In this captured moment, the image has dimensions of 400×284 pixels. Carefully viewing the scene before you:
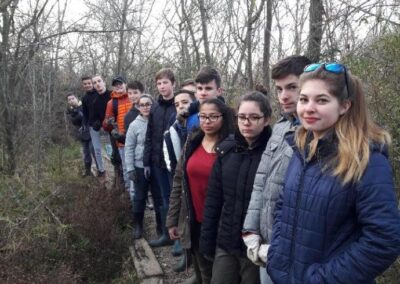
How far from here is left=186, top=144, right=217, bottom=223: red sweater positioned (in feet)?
9.89

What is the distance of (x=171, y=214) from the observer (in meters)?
3.39

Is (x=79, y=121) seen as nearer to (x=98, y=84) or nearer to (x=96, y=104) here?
(x=96, y=104)

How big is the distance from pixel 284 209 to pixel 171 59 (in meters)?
10.7

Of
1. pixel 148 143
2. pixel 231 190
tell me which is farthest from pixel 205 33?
pixel 231 190

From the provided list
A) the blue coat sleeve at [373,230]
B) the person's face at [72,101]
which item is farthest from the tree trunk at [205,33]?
the blue coat sleeve at [373,230]

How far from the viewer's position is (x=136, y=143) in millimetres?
4941

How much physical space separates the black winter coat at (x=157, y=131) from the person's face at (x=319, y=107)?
9.04 ft

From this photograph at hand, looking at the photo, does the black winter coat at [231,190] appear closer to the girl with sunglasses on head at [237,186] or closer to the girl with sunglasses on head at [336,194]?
the girl with sunglasses on head at [237,186]

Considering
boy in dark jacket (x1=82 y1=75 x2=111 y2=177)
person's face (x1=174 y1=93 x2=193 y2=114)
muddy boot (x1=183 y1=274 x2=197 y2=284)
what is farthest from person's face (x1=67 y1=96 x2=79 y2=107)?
muddy boot (x1=183 y1=274 x2=197 y2=284)

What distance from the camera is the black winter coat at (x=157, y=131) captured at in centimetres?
448

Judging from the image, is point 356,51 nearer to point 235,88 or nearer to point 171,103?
point 171,103

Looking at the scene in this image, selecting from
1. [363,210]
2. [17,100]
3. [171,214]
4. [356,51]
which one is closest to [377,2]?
[356,51]

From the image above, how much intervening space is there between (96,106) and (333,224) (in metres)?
5.96

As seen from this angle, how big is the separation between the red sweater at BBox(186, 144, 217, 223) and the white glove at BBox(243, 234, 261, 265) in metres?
0.76
